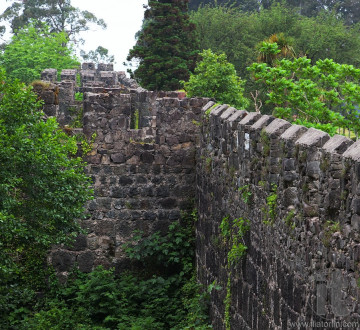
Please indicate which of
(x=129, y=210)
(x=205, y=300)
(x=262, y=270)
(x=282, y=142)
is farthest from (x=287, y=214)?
(x=129, y=210)

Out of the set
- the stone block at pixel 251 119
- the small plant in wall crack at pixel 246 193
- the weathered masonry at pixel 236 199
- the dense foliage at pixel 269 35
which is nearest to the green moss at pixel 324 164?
the weathered masonry at pixel 236 199

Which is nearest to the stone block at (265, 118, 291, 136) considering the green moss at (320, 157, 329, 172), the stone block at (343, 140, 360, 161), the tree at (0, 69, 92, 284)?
the green moss at (320, 157, 329, 172)

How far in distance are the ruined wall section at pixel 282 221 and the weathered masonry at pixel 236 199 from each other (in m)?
0.01

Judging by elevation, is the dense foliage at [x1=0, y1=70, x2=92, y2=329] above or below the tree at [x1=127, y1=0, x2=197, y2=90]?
below

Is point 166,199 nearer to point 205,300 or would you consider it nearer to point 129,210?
point 129,210

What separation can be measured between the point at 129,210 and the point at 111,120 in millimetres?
1556

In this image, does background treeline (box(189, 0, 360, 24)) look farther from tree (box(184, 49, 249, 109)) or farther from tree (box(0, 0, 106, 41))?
tree (box(184, 49, 249, 109))

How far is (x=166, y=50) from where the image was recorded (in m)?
41.9

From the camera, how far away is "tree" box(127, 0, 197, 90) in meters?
41.4

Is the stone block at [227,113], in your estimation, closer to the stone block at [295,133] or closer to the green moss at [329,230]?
the stone block at [295,133]

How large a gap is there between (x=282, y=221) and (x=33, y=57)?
4735cm

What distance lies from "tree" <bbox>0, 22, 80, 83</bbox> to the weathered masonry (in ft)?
98.3

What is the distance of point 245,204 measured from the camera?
9.37 meters

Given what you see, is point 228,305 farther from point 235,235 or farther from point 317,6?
point 317,6
